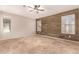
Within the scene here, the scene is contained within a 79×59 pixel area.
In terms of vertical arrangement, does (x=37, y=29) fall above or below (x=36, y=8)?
below

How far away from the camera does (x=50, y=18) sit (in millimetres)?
1809

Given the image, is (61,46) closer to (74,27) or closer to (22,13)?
(74,27)

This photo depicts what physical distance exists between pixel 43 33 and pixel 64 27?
37 cm

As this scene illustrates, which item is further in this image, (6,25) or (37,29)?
(37,29)

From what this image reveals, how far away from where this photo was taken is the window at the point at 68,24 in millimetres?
1674

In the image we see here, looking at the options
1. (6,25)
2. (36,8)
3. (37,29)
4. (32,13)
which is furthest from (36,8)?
(6,25)

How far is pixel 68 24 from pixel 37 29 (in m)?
0.53

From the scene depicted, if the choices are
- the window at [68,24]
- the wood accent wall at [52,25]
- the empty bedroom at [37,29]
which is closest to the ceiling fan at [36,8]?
the empty bedroom at [37,29]

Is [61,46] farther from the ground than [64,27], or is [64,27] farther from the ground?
[64,27]

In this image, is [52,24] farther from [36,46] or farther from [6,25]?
[6,25]

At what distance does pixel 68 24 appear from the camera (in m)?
1.72

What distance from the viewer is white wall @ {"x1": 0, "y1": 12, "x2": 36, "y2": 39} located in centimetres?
176

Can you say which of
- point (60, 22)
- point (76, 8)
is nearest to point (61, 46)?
point (60, 22)

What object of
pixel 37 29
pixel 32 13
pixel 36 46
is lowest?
pixel 36 46
